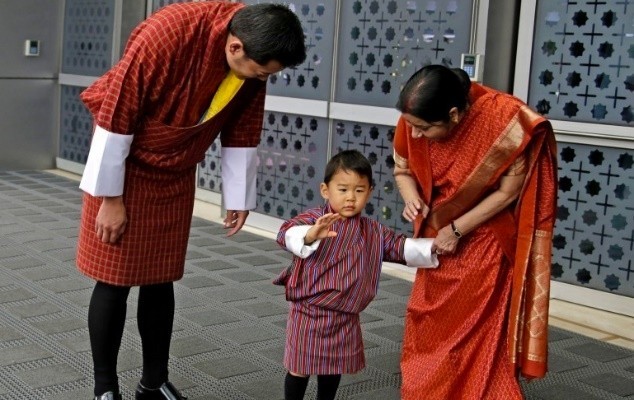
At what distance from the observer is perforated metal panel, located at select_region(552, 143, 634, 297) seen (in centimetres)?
438

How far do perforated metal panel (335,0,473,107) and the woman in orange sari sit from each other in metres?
2.09

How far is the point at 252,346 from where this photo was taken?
364 centimetres

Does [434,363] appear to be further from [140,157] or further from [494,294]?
[140,157]

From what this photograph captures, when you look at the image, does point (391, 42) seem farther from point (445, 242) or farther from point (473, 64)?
point (445, 242)

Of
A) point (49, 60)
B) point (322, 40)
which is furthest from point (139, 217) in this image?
point (49, 60)

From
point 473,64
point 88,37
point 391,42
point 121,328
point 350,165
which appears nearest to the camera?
point 350,165

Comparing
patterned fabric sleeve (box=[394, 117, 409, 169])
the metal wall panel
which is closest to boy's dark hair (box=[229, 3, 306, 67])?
patterned fabric sleeve (box=[394, 117, 409, 169])

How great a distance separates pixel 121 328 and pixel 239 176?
59cm

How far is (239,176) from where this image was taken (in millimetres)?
2916

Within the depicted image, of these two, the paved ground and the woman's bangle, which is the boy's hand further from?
the paved ground

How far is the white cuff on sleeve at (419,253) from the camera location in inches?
110

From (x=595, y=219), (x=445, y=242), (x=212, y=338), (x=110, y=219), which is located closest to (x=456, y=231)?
(x=445, y=242)

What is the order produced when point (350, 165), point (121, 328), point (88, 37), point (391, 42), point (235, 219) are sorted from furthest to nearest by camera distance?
point (88, 37) → point (391, 42) → point (235, 219) → point (121, 328) → point (350, 165)

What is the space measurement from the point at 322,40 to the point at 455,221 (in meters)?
3.11
